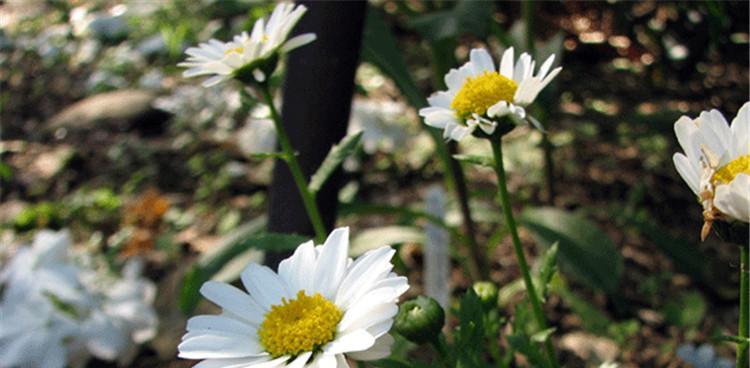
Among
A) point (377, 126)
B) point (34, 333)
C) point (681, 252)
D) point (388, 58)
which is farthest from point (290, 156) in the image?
point (377, 126)

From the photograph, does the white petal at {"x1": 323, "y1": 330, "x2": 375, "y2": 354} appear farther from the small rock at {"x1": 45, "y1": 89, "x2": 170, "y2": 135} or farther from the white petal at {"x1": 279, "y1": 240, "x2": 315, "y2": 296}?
the small rock at {"x1": 45, "y1": 89, "x2": 170, "y2": 135}

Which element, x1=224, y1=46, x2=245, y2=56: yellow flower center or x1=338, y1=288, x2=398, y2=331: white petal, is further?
x1=224, y1=46, x2=245, y2=56: yellow flower center

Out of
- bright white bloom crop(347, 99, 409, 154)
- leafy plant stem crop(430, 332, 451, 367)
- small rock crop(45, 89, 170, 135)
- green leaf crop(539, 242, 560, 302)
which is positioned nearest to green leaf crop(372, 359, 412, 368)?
leafy plant stem crop(430, 332, 451, 367)

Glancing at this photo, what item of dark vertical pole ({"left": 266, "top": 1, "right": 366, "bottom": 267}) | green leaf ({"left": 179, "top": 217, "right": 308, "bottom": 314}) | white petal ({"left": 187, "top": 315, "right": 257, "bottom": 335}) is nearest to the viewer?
white petal ({"left": 187, "top": 315, "right": 257, "bottom": 335})

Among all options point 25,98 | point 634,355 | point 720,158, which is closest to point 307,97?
point 720,158

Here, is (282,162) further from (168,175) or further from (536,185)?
(168,175)

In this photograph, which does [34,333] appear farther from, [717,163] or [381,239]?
[717,163]

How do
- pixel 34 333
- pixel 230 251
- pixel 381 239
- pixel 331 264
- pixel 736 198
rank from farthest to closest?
1. pixel 34 333
2. pixel 381 239
3. pixel 230 251
4. pixel 331 264
5. pixel 736 198
